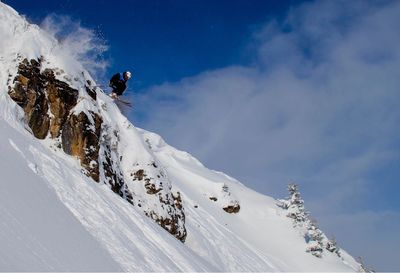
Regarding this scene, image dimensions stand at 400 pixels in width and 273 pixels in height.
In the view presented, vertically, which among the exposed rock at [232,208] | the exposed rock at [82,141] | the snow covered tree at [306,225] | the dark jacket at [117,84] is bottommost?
the exposed rock at [82,141]

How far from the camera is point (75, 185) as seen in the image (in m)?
13.3

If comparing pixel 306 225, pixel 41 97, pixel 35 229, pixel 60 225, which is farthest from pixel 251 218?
pixel 35 229

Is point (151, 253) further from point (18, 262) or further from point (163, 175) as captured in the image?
point (163, 175)

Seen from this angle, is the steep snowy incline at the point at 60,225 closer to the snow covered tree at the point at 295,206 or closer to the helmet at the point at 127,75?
the helmet at the point at 127,75

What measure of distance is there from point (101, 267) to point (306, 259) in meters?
44.7

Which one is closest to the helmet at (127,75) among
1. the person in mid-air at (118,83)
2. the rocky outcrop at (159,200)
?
the person in mid-air at (118,83)

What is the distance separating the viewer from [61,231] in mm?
8625

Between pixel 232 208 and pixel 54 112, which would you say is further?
pixel 232 208

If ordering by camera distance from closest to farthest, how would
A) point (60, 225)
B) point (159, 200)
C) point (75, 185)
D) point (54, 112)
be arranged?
point (60, 225) → point (75, 185) → point (54, 112) → point (159, 200)

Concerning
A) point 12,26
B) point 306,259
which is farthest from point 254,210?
point 12,26

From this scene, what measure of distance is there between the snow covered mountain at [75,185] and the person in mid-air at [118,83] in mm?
1101

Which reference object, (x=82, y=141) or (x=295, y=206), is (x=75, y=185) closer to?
(x=82, y=141)

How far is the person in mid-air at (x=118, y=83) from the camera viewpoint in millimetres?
24094

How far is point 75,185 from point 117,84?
39.7 ft
